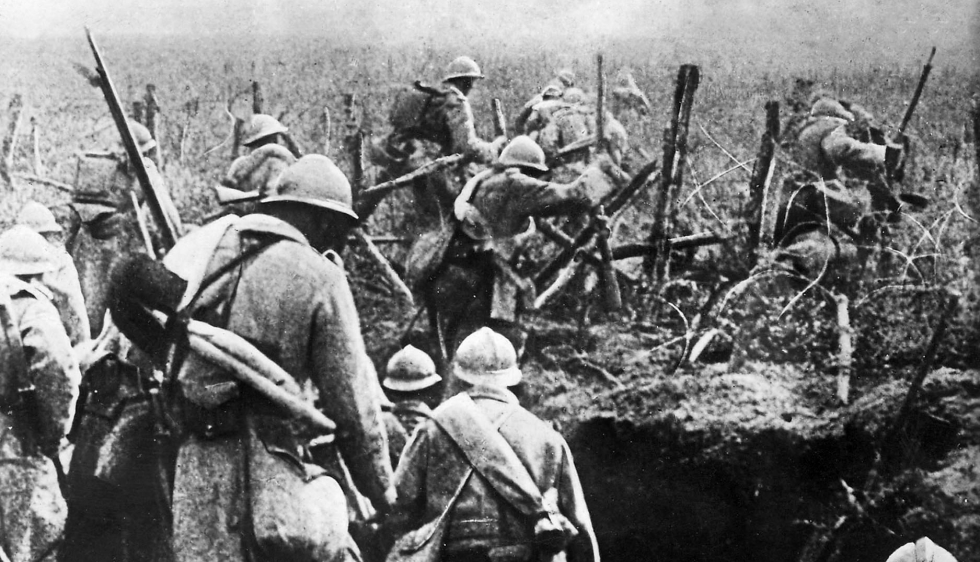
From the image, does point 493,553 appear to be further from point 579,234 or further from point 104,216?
point 104,216

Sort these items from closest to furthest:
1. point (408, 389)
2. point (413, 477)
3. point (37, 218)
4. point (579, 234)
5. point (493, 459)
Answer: point (493, 459)
point (413, 477)
point (408, 389)
point (579, 234)
point (37, 218)

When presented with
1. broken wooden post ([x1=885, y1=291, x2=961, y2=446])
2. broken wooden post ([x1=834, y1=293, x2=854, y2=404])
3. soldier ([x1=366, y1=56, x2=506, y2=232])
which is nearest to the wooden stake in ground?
soldier ([x1=366, y1=56, x2=506, y2=232])

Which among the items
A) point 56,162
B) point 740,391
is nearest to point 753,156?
point 740,391

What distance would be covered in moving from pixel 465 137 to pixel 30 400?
114 inches

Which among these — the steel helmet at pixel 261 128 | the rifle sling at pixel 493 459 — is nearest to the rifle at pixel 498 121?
the steel helmet at pixel 261 128

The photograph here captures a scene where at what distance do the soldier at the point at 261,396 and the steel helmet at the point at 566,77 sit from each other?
1.48 metres

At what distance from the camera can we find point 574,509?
4883 millimetres

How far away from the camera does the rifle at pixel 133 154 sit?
17.5ft

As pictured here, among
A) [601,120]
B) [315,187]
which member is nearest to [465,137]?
[601,120]

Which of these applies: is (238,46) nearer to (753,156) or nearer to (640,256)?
(640,256)

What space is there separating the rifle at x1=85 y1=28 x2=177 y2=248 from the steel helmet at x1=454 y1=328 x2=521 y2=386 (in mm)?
1838

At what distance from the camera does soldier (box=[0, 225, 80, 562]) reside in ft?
17.1

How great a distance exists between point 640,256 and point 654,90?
0.98 meters

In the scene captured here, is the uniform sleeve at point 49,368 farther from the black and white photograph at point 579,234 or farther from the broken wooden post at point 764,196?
the broken wooden post at point 764,196
